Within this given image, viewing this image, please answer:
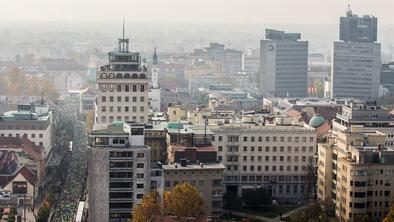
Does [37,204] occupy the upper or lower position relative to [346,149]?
lower

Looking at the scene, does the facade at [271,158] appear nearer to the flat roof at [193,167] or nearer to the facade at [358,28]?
the flat roof at [193,167]

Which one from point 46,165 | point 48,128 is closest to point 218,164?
point 46,165

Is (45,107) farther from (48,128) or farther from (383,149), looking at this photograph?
(383,149)

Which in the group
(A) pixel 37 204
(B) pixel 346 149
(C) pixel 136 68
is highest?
(C) pixel 136 68

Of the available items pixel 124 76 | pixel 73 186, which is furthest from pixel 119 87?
pixel 73 186

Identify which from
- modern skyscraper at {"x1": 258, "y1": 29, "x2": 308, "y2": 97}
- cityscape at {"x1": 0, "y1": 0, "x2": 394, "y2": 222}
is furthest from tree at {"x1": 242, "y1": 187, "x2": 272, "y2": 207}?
modern skyscraper at {"x1": 258, "y1": 29, "x2": 308, "y2": 97}

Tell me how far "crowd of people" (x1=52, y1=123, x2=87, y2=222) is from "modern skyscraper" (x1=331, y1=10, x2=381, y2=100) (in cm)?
4616

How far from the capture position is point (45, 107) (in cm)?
8406

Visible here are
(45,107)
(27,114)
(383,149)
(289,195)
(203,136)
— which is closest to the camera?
(383,149)

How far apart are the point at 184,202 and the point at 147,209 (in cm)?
255

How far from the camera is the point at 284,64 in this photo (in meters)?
130

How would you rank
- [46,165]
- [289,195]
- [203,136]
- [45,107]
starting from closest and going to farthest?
[203,136] → [289,195] → [46,165] → [45,107]

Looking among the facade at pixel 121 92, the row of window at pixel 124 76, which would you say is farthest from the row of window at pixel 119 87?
the row of window at pixel 124 76

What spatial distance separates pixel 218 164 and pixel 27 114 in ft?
81.3
